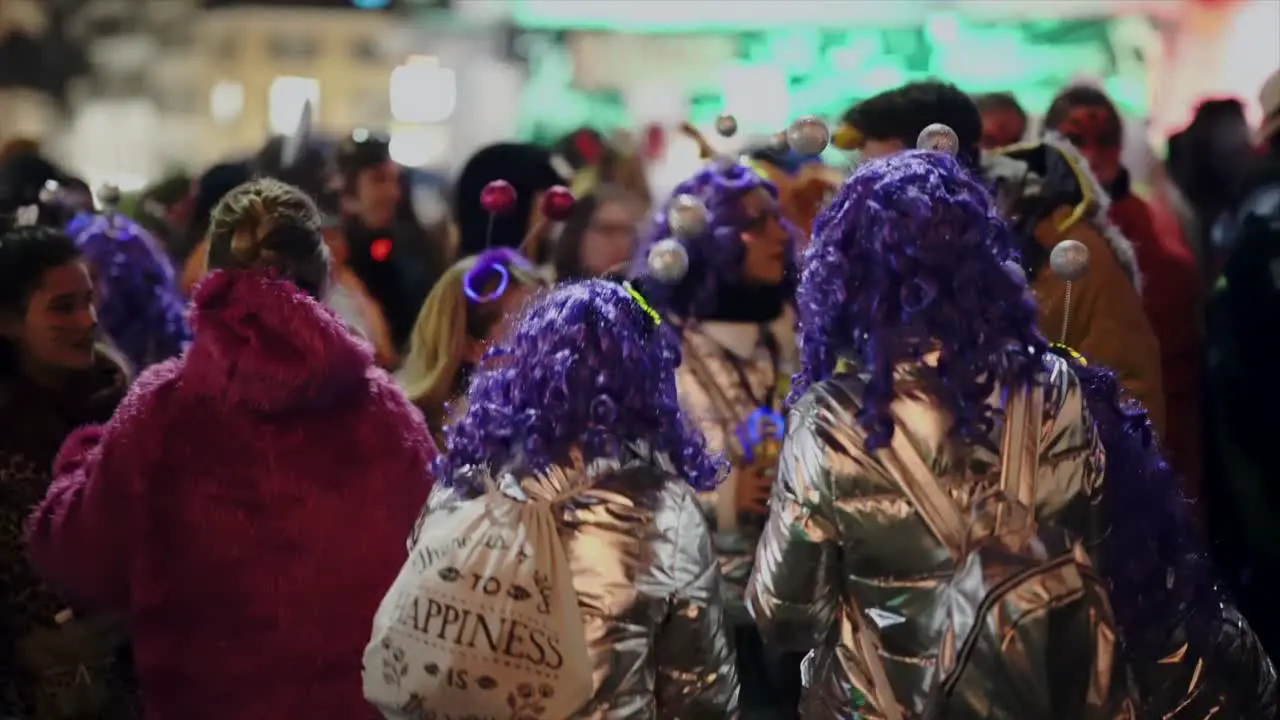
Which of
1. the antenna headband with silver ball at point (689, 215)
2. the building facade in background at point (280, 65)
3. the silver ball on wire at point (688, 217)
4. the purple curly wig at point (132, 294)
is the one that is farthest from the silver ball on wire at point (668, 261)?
the building facade in background at point (280, 65)

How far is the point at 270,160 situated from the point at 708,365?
2.22 metres

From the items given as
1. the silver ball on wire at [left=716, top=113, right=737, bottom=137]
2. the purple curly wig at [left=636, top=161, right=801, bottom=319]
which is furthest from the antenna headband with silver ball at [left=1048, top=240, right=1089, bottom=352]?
the silver ball on wire at [left=716, top=113, right=737, bottom=137]

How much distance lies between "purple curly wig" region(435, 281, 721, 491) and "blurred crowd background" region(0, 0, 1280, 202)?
13.7ft

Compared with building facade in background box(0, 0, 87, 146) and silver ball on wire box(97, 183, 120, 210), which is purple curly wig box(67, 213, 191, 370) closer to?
silver ball on wire box(97, 183, 120, 210)

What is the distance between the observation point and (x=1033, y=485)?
159 cm

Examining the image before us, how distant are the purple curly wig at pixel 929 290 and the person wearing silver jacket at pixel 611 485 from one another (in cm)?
30

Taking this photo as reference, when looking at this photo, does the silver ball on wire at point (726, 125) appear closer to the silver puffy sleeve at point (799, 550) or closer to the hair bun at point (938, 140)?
the hair bun at point (938, 140)

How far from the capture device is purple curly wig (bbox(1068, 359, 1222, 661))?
179 cm

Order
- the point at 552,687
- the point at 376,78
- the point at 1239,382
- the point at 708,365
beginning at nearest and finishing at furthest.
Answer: the point at 552,687 < the point at 708,365 < the point at 1239,382 < the point at 376,78

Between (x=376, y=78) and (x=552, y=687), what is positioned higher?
(x=376, y=78)

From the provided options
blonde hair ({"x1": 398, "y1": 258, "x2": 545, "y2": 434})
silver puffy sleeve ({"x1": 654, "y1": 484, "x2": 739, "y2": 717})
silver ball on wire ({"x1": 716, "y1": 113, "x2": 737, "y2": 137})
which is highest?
silver ball on wire ({"x1": 716, "y1": 113, "x2": 737, "y2": 137})

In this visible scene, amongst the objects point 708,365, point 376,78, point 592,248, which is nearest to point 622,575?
point 708,365

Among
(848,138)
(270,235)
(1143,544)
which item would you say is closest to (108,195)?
(270,235)

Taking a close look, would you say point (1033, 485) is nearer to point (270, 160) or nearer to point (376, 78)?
point (270, 160)
